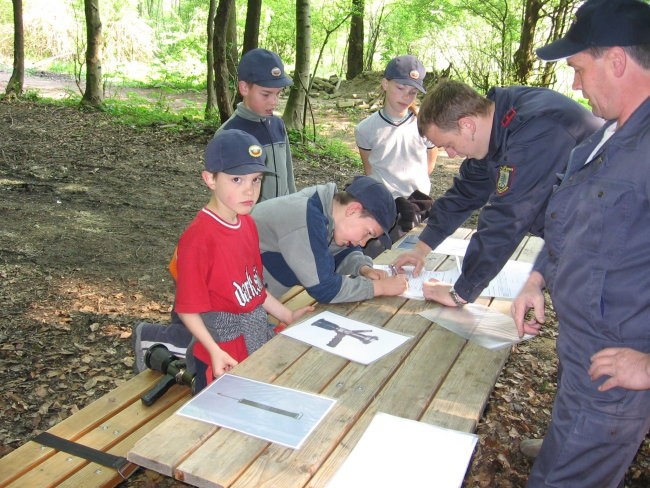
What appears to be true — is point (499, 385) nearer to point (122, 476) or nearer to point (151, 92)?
point (122, 476)

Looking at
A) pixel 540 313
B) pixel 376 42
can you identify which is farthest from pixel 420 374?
pixel 376 42

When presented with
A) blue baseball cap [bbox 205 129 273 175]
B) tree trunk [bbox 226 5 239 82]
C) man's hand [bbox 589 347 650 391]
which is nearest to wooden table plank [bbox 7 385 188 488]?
blue baseball cap [bbox 205 129 273 175]

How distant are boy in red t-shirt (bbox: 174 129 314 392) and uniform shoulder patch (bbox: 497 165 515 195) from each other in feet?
3.39

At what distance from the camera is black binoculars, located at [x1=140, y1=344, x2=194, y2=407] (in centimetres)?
262

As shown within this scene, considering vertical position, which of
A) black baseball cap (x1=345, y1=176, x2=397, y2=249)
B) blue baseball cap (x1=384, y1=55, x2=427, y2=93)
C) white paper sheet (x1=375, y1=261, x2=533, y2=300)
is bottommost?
white paper sheet (x1=375, y1=261, x2=533, y2=300)

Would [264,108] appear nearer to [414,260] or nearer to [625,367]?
[414,260]

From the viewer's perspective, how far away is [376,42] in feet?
65.1

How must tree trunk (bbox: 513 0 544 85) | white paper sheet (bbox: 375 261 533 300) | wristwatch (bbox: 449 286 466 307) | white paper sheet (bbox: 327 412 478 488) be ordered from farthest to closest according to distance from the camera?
1. tree trunk (bbox: 513 0 544 85)
2. white paper sheet (bbox: 375 261 533 300)
3. wristwatch (bbox: 449 286 466 307)
4. white paper sheet (bbox: 327 412 478 488)

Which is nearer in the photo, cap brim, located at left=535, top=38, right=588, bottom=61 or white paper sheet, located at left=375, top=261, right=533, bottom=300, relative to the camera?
cap brim, located at left=535, top=38, right=588, bottom=61

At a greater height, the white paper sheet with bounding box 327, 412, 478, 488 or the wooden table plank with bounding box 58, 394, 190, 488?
the white paper sheet with bounding box 327, 412, 478, 488

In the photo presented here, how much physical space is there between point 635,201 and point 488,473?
1.88 metres

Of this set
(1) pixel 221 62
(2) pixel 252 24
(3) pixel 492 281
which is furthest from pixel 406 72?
(2) pixel 252 24

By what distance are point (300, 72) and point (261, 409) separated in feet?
26.5

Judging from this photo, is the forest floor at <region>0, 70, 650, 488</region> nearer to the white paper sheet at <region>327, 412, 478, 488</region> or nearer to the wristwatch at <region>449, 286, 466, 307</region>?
the wristwatch at <region>449, 286, 466, 307</region>
